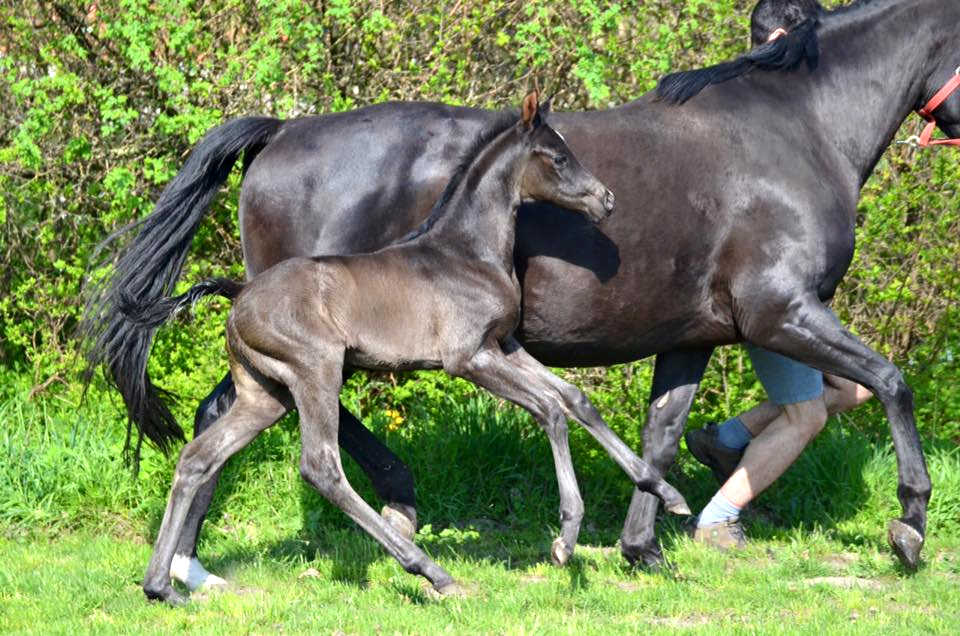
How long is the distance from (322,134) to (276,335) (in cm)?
117

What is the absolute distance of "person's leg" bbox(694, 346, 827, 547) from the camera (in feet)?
20.3

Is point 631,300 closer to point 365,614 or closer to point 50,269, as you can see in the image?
point 365,614

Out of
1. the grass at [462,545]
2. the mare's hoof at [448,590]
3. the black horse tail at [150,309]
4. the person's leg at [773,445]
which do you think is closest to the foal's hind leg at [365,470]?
the grass at [462,545]

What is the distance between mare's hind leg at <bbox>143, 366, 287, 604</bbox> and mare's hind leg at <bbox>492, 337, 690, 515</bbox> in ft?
3.11

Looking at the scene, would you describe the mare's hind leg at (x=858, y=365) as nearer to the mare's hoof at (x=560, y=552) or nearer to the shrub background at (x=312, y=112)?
the mare's hoof at (x=560, y=552)

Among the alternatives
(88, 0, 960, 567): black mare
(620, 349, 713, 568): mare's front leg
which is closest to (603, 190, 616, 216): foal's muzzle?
(88, 0, 960, 567): black mare

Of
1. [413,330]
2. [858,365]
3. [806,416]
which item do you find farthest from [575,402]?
[806,416]

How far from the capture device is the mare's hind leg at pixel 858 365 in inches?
218

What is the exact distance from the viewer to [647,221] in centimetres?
564

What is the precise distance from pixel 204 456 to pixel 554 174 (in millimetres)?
1726

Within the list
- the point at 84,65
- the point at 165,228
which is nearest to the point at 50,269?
the point at 84,65

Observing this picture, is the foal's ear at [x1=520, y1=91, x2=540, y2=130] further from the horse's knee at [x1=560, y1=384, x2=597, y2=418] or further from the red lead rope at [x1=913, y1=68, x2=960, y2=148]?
the red lead rope at [x1=913, y1=68, x2=960, y2=148]

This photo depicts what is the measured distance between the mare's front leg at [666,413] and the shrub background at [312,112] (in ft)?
4.88

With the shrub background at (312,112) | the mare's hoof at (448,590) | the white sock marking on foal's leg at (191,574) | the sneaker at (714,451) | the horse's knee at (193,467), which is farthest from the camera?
the shrub background at (312,112)
